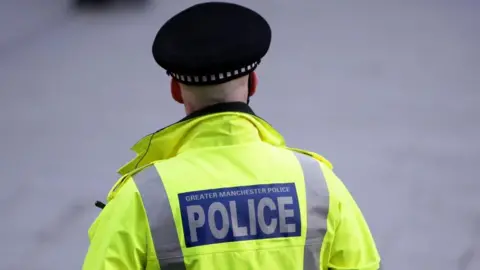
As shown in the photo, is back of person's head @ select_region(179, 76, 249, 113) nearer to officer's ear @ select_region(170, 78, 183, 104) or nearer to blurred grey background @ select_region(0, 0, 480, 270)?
officer's ear @ select_region(170, 78, 183, 104)

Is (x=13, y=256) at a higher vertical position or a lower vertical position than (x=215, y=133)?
lower

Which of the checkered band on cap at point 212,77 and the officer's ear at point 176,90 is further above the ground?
the checkered band on cap at point 212,77

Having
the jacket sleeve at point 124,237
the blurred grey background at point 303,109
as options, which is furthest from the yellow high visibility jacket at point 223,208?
the blurred grey background at point 303,109

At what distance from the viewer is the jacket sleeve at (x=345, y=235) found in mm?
983

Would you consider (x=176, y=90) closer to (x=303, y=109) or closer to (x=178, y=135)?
(x=178, y=135)

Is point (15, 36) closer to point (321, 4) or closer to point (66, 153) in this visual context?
point (66, 153)

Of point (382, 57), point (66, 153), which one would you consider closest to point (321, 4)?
point (382, 57)

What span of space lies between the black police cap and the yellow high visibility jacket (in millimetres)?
48

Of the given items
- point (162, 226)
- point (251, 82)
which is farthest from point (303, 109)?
point (162, 226)

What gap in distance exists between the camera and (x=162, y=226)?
0.92m

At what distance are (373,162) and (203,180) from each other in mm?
1250

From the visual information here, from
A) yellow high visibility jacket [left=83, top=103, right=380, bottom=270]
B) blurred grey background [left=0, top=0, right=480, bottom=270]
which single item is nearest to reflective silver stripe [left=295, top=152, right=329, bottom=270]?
yellow high visibility jacket [left=83, top=103, right=380, bottom=270]

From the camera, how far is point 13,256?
197cm

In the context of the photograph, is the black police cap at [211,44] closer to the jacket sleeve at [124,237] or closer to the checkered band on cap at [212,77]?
the checkered band on cap at [212,77]
